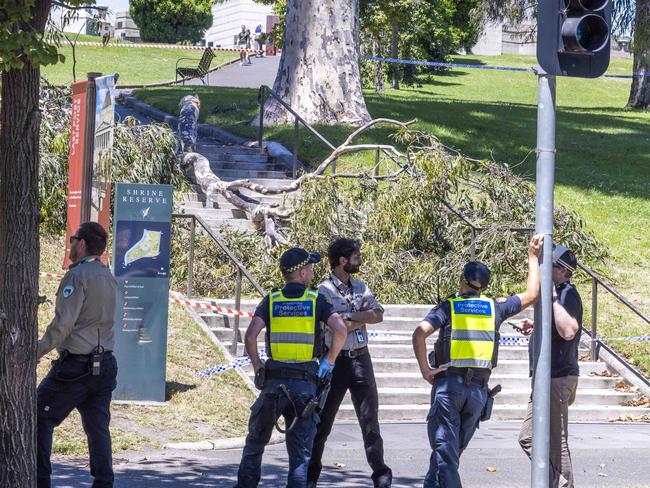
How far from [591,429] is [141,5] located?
58646 millimetres

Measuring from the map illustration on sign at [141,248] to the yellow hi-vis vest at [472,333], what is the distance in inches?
177

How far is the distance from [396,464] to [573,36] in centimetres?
470

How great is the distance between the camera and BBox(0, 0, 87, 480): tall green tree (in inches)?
248

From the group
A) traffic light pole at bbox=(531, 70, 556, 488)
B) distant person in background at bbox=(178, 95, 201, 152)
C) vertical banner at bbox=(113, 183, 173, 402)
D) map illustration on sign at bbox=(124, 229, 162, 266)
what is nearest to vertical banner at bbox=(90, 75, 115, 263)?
vertical banner at bbox=(113, 183, 173, 402)

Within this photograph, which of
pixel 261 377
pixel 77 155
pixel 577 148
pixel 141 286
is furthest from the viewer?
pixel 577 148

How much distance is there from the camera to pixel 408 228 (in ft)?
52.4

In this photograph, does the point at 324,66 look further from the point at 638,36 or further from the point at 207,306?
the point at 207,306

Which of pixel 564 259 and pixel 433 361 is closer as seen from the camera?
pixel 433 361

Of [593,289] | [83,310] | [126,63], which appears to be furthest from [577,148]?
[126,63]

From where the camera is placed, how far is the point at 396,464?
976 centimetres

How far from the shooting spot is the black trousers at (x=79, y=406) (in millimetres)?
7051

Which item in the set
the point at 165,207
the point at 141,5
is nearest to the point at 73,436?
the point at 165,207

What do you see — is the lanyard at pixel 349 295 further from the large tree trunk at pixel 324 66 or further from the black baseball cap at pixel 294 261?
the large tree trunk at pixel 324 66

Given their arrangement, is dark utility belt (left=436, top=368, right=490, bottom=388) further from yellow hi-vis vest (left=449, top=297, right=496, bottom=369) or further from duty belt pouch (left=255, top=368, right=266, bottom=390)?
duty belt pouch (left=255, top=368, right=266, bottom=390)
